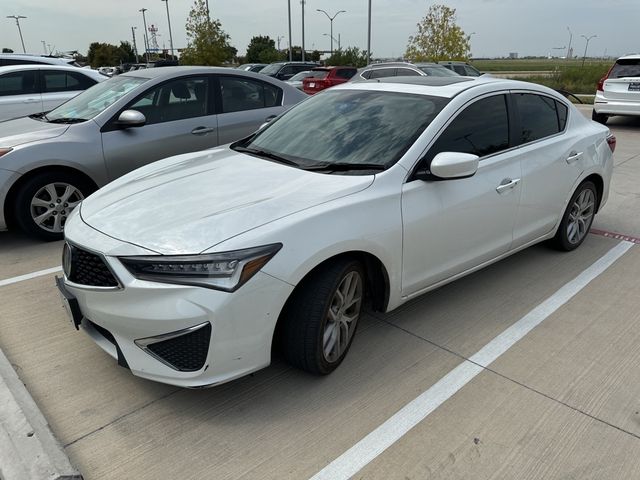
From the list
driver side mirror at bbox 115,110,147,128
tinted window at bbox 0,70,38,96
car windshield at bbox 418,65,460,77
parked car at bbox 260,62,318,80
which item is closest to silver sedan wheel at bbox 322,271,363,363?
driver side mirror at bbox 115,110,147,128

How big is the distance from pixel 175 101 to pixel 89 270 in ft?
10.9

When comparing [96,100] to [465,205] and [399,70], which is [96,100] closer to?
[465,205]

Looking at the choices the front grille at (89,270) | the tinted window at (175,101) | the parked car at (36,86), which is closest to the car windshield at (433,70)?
the parked car at (36,86)

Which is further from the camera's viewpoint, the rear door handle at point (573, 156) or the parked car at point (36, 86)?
the parked car at point (36, 86)

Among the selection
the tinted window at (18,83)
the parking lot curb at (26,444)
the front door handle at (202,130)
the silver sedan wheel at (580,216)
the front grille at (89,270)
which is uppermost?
the tinted window at (18,83)

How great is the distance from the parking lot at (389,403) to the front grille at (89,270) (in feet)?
2.01

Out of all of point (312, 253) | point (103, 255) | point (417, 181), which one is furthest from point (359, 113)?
point (103, 255)

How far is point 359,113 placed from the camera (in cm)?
351

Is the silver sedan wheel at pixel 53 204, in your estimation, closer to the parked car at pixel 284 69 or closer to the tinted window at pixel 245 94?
the tinted window at pixel 245 94

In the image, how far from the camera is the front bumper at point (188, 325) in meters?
2.29

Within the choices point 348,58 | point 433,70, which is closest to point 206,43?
point 348,58

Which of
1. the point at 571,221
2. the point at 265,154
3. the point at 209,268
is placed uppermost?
the point at 265,154

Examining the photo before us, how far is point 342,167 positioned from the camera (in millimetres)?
3066

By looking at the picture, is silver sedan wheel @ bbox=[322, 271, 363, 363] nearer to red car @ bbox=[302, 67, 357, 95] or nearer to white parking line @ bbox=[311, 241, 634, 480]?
white parking line @ bbox=[311, 241, 634, 480]
